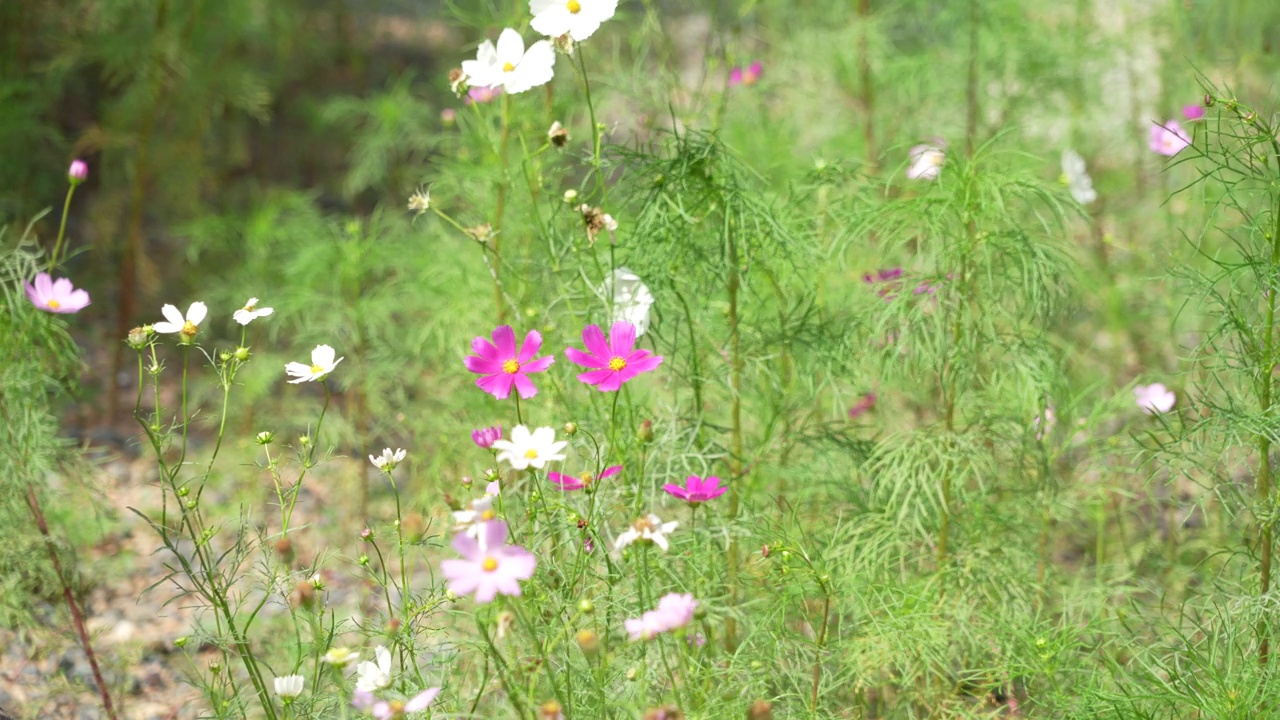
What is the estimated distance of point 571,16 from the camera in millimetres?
1241

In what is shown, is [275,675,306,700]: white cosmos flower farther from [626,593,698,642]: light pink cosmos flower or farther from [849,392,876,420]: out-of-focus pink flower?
[849,392,876,420]: out-of-focus pink flower

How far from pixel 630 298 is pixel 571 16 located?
1.22ft

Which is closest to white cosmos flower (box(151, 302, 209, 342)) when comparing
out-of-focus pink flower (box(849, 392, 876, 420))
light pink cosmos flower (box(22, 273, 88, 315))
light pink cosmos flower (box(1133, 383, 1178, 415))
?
light pink cosmos flower (box(22, 273, 88, 315))

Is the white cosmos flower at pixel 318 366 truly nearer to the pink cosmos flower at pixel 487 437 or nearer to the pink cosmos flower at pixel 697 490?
the pink cosmos flower at pixel 487 437

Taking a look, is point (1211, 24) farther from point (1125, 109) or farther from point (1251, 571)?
point (1251, 571)

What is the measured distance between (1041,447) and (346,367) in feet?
5.11

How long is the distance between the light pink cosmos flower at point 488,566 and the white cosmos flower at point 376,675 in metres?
0.20

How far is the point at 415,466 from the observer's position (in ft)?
7.54

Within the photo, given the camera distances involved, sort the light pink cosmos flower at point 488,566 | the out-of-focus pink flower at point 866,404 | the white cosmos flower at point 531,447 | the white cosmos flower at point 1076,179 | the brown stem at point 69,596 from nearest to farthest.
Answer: the light pink cosmos flower at point 488,566 < the white cosmos flower at point 531,447 < the brown stem at point 69,596 < the out-of-focus pink flower at point 866,404 < the white cosmos flower at point 1076,179

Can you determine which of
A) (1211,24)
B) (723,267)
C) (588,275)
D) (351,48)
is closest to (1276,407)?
(723,267)

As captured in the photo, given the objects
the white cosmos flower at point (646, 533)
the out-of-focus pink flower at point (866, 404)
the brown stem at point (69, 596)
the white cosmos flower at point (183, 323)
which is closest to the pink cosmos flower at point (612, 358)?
the white cosmos flower at point (646, 533)

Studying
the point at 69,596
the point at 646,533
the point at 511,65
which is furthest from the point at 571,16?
the point at 69,596

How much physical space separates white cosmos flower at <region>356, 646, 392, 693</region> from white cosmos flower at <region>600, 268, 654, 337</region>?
1.55 ft

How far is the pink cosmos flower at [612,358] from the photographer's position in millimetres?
1197
